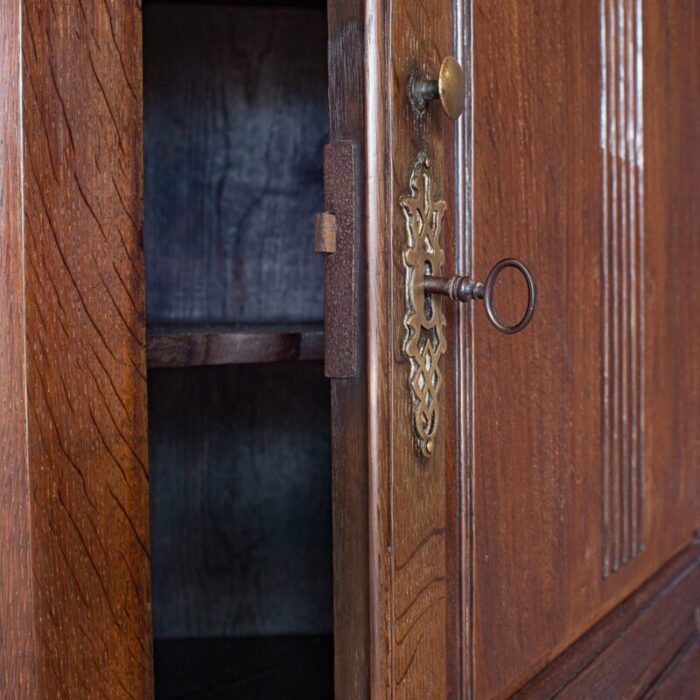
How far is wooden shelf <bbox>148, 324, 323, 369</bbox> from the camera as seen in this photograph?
572mm

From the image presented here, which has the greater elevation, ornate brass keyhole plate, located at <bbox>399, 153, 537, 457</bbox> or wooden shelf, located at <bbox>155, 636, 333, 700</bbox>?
ornate brass keyhole plate, located at <bbox>399, 153, 537, 457</bbox>

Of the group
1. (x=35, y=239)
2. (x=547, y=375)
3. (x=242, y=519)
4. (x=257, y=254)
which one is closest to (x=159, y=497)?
(x=242, y=519)

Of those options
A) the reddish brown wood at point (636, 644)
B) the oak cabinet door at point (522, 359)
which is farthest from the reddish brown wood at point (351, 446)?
the reddish brown wood at point (636, 644)

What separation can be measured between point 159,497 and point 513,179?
0.58m

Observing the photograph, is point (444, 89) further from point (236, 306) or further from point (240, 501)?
point (240, 501)

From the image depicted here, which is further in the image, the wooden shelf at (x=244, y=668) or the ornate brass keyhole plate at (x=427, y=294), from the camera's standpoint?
the wooden shelf at (x=244, y=668)

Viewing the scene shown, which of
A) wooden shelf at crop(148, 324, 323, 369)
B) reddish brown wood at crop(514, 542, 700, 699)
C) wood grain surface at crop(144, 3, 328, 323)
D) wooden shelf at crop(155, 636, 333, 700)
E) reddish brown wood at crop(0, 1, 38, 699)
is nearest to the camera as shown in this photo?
reddish brown wood at crop(0, 1, 38, 699)

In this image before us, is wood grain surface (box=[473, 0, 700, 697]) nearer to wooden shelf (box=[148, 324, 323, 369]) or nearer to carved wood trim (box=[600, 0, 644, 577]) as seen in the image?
carved wood trim (box=[600, 0, 644, 577])

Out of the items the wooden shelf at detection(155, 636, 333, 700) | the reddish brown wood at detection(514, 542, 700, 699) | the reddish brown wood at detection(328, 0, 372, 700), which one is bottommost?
the wooden shelf at detection(155, 636, 333, 700)

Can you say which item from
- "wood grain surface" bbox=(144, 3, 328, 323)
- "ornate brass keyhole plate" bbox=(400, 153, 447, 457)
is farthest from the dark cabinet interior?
"ornate brass keyhole plate" bbox=(400, 153, 447, 457)

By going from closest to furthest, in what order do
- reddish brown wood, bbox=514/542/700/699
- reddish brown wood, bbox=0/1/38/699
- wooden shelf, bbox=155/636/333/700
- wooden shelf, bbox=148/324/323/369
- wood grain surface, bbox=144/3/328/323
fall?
reddish brown wood, bbox=0/1/38/699, wooden shelf, bbox=148/324/323/369, reddish brown wood, bbox=514/542/700/699, wooden shelf, bbox=155/636/333/700, wood grain surface, bbox=144/3/328/323

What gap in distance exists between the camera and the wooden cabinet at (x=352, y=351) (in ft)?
1.51

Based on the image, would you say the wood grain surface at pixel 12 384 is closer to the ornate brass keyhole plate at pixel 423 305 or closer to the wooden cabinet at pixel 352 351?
the wooden cabinet at pixel 352 351

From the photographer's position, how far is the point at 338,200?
1.58ft
